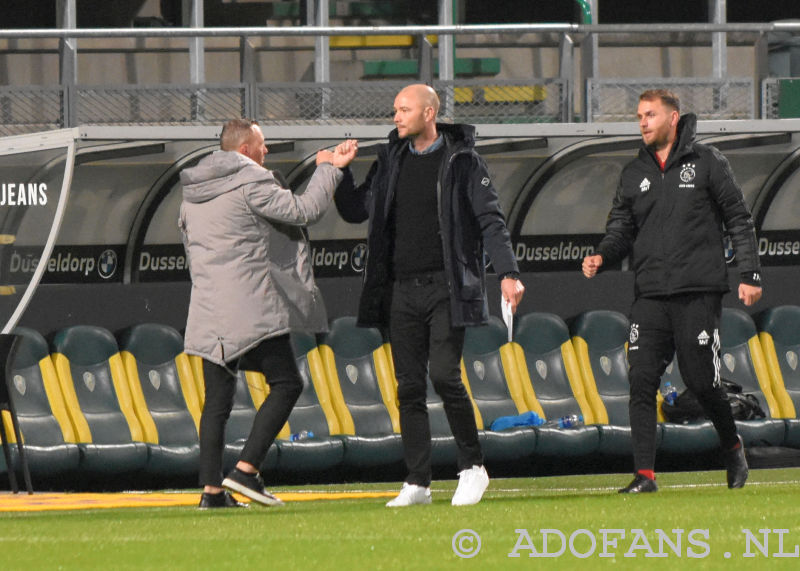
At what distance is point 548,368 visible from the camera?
14219mm

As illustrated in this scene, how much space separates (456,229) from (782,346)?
7893mm

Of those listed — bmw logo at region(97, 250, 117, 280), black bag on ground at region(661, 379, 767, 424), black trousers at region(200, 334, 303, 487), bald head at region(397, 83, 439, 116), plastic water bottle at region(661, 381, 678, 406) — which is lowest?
black bag on ground at region(661, 379, 767, 424)

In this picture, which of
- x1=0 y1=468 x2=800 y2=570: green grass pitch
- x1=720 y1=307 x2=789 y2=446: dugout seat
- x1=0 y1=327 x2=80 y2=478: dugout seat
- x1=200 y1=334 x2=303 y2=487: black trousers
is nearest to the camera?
x1=0 y1=468 x2=800 y2=570: green grass pitch

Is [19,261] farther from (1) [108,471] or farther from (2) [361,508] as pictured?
(2) [361,508]

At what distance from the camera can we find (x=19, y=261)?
10.7m

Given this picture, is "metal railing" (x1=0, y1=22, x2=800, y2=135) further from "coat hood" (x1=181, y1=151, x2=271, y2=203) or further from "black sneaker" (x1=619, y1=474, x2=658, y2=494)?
"black sneaker" (x1=619, y1=474, x2=658, y2=494)

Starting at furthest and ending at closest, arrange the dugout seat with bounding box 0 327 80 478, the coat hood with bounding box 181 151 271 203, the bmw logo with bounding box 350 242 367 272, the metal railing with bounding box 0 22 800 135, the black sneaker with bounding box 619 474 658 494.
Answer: the bmw logo with bounding box 350 242 367 272, the metal railing with bounding box 0 22 800 135, the dugout seat with bounding box 0 327 80 478, the black sneaker with bounding box 619 474 658 494, the coat hood with bounding box 181 151 271 203

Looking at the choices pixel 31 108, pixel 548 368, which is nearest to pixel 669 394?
pixel 548 368

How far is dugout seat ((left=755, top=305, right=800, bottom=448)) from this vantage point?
14.6 m

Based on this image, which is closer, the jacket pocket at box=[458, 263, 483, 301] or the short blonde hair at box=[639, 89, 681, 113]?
the jacket pocket at box=[458, 263, 483, 301]

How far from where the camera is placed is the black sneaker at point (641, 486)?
8.01m

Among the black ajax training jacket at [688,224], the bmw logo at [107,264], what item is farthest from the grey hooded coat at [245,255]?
the bmw logo at [107,264]

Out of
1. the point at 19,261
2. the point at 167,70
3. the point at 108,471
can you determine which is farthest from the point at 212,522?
the point at 167,70

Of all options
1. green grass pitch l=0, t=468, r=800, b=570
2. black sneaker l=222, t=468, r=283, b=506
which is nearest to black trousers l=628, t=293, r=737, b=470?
green grass pitch l=0, t=468, r=800, b=570
